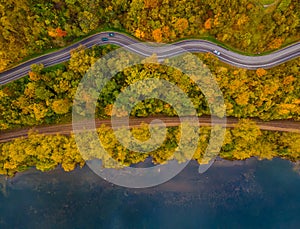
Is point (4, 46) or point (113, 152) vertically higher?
point (4, 46)

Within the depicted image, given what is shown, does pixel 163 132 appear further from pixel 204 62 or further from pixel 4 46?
pixel 4 46

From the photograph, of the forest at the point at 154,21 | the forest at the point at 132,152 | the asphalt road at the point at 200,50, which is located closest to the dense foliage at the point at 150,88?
the asphalt road at the point at 200,50

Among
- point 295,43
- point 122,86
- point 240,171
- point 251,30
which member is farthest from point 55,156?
point 295,43

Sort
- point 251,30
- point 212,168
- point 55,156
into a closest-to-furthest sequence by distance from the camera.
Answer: point 251,30, point 55,156, point 212,168

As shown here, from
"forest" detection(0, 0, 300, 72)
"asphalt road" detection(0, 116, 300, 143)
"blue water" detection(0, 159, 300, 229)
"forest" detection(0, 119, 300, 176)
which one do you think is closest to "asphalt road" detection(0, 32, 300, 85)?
"forest" detection(0, 0, 300, 72)

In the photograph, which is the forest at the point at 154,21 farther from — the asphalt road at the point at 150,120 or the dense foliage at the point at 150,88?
the asphalt road at the point at 150,120

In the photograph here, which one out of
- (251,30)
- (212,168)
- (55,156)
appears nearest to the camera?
(251,30)

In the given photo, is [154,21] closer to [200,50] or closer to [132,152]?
[200,50]

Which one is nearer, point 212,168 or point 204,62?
point 204,62
